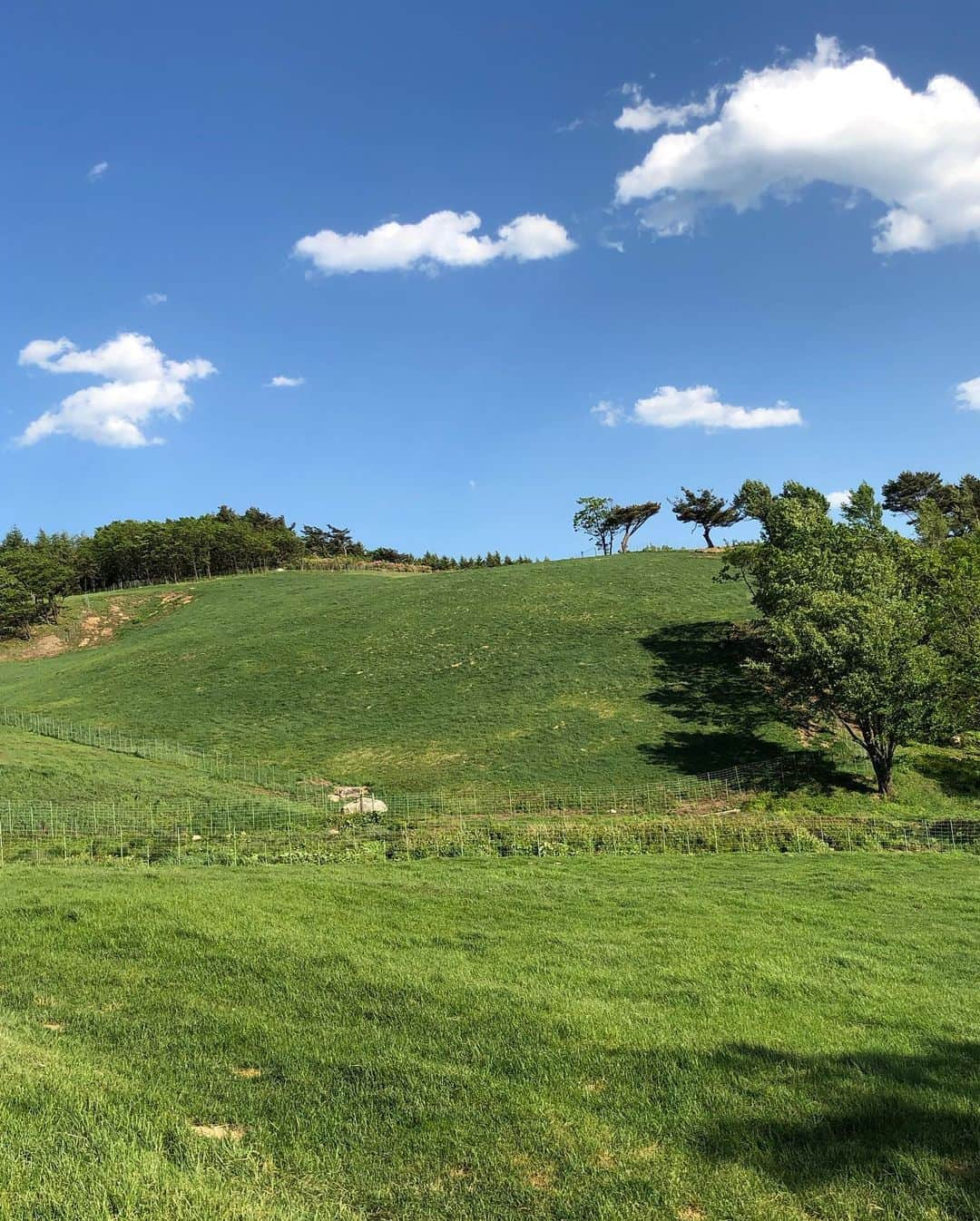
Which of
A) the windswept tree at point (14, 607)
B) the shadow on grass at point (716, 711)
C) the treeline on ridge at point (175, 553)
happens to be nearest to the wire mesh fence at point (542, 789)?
the shadow on grass at point (716, 711)

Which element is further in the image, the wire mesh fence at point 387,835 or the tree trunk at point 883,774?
the tree trunk at point 883,774

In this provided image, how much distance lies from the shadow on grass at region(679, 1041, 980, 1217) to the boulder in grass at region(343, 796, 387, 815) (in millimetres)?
27619

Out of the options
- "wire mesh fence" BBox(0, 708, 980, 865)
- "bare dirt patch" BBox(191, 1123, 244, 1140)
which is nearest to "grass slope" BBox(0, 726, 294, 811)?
"wire mesh fence" BBox(0, 708, 980, 865)

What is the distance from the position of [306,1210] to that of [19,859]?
72.9 feet

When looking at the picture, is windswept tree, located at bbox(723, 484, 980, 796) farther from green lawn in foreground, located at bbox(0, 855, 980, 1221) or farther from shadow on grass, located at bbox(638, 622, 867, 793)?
green lawn in foreground, located at bbox(0, 855, 980, 1221)

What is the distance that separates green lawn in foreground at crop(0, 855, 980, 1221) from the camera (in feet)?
20.4

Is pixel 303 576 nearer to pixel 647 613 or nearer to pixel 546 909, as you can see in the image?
pixel 647 613

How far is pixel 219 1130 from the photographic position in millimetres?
7207

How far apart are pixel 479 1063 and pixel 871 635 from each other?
3294cm

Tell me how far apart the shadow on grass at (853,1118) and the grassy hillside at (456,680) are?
3222cm

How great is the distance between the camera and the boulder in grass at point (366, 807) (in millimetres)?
34875

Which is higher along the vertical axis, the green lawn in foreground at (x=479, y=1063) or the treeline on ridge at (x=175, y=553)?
the treeline on ridge at (x=175, y=553)

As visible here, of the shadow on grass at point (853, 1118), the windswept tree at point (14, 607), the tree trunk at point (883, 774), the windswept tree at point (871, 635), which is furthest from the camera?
the windswept tree at point (14, 607)

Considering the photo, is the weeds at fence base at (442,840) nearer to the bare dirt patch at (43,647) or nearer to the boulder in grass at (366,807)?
the boulder in grass at (366,807)
